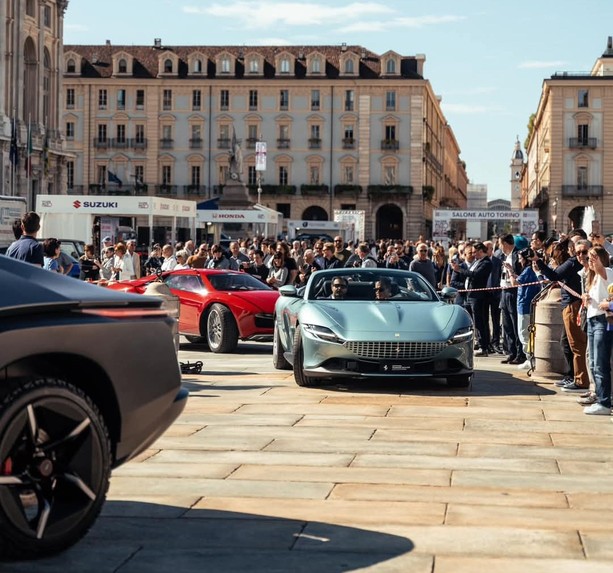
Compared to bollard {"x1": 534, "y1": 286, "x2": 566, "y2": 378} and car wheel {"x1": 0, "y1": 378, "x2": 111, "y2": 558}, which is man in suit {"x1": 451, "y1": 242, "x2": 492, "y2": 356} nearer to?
bollard {"x1": 534, "y1": 286, "x2": 566, "y2": 378}

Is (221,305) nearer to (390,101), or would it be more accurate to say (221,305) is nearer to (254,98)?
(390,101)

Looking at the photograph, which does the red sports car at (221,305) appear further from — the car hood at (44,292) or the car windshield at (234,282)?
the car hood at (44,292)

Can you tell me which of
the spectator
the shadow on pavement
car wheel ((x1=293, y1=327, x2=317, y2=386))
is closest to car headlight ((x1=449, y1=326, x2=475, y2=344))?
car wheel ((x1=293, y1=327, x2=317, y2=386))

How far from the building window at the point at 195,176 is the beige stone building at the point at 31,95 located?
1989 cm

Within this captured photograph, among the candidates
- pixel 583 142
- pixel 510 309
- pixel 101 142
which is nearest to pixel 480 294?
pixel 510 309

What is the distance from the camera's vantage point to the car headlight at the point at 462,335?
519 inches

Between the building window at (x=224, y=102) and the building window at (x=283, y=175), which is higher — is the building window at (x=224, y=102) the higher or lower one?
the higher one

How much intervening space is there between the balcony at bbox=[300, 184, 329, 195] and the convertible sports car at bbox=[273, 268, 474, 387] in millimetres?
91007

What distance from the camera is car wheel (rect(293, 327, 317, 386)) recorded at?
13.5 m

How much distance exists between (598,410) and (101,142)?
98.0 m

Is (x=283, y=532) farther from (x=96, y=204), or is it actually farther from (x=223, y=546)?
(x=96, y=204)

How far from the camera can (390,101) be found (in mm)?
103125

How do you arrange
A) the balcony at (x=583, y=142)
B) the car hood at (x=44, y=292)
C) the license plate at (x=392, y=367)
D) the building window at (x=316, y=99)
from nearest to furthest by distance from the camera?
the car hood at (x=44, y=292) < the license plate at (x=392, y=367) < the building window at (x=316, y=99) < the balcony at (x=583, y=142)

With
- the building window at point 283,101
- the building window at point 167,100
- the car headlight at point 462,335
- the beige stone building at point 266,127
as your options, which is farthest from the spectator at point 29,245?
the building window at point 167,100
